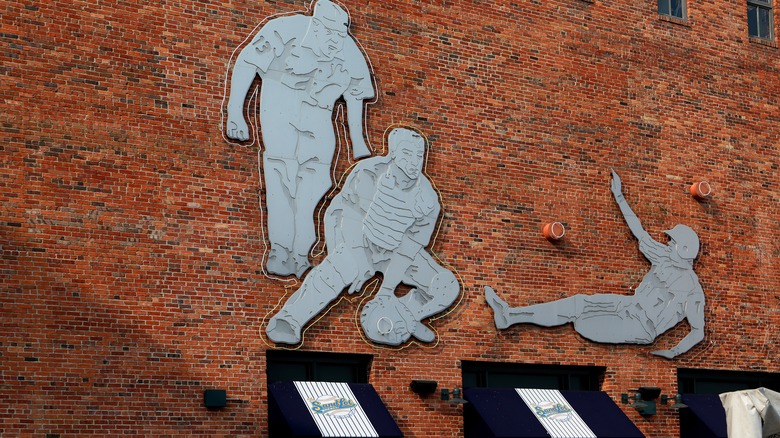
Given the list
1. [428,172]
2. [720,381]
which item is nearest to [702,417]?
[720,381]

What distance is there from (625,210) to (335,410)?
7.27m

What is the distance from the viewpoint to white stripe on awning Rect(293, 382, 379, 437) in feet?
54.8

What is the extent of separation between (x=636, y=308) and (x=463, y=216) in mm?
3972

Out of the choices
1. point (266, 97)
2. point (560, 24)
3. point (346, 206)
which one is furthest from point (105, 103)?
point (560, 24)

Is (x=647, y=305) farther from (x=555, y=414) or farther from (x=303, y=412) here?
(x=303, y=412)

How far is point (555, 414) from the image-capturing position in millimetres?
19125

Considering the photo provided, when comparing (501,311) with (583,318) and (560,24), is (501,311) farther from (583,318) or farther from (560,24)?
(560,24)

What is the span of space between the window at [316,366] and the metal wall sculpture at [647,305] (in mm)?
3249

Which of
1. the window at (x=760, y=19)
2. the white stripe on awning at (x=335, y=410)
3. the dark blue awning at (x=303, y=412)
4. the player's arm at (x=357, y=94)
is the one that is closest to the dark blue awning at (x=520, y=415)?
the dark blue awning at (x=303, y=412)

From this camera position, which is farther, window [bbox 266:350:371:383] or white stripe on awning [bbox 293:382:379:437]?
window [bbox 266:350:371:383]

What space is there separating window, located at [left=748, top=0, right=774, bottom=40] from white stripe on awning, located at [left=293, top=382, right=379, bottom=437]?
504 inches

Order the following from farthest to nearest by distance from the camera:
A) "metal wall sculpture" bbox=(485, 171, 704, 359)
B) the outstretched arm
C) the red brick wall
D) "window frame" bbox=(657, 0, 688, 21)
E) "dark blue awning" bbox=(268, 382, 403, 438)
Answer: "window frame" bbox=(657, 0, 688, 21)
the outstretched arm
"metal wall sculpture" bbox=(485, 171, 704, 359)
"dark blue awning" bbox=(268, 382, 403, 438)
the red brick wall

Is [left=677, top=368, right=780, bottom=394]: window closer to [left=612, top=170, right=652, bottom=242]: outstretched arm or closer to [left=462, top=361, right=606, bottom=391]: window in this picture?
[left=462, top=361, right=606, bottom=391]: window

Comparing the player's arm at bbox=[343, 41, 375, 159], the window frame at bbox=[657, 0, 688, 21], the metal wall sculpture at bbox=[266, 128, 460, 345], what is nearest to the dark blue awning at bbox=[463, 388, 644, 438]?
the metal wall sculpture at bbox=[266, 128, 460, 345]
